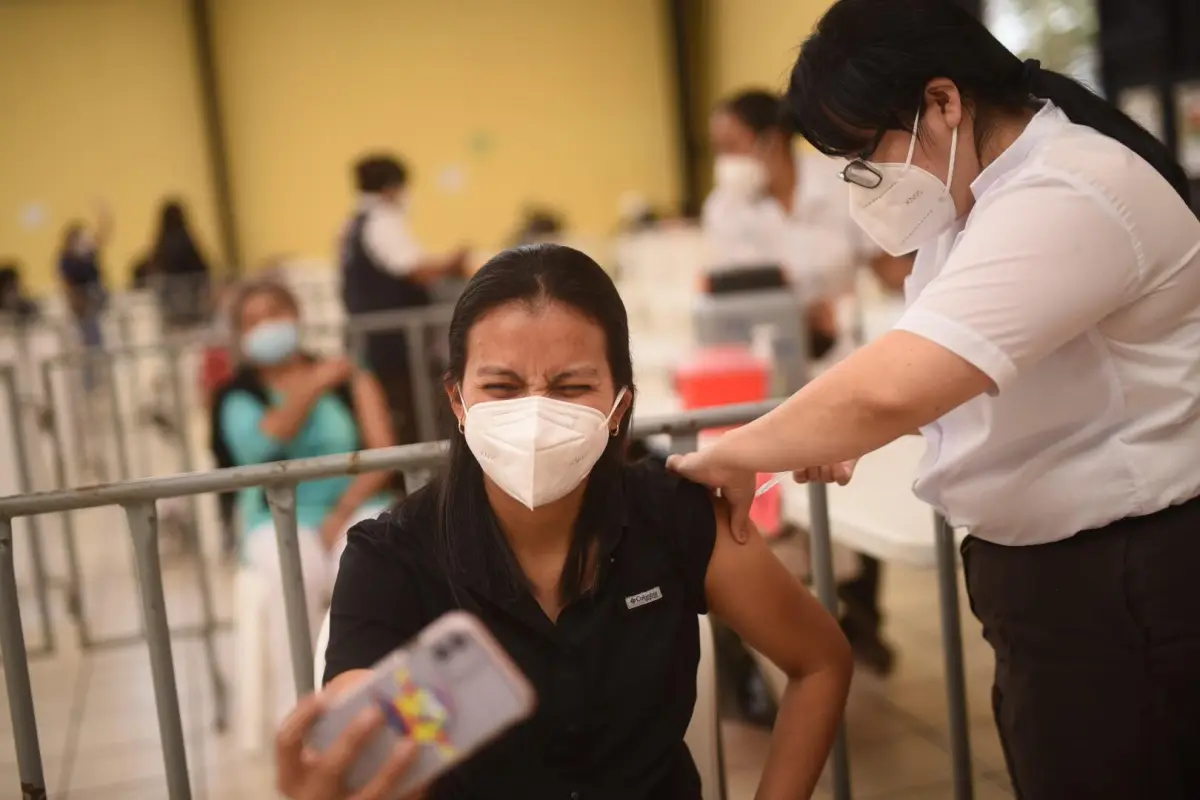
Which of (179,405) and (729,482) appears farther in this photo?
(179,405)

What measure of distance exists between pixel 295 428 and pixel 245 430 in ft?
0.49

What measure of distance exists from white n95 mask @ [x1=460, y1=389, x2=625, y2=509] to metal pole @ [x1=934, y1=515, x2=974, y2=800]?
2.50 ft

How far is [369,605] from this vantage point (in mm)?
1387

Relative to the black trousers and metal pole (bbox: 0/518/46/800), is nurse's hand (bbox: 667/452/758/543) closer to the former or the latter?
the black trousers

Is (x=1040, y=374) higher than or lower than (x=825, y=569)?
higher

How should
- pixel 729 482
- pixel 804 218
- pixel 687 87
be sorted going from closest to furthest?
pixel 729 482, pixel 804 218, pixel 687 87

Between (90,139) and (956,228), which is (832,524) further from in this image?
(90,139)

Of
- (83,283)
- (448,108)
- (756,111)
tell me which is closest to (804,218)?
(756,111)

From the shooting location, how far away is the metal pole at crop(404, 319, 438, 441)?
4785 mm

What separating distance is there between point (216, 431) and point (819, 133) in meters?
2.55

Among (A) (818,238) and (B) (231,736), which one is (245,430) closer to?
(B) (231,736)

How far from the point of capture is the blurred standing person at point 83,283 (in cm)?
965

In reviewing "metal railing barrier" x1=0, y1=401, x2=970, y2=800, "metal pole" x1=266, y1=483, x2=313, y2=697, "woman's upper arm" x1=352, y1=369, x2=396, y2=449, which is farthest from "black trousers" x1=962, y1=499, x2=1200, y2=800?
"woman's upper arm" x1=352, y1=369, x2=396, y2=449

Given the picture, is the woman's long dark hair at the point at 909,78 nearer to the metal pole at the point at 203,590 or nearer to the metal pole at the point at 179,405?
the metal pole at the point at 203,590
